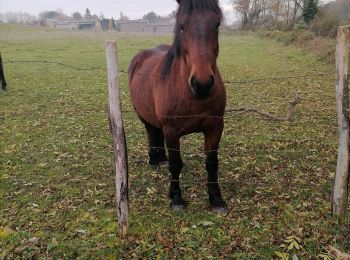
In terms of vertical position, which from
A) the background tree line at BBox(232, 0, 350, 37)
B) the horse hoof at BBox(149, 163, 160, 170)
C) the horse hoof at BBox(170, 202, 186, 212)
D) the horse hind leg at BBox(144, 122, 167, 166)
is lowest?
the horse hoof at BBox(149, 163, 160, 170)

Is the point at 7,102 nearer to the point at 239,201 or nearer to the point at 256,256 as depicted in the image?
the point at 239,201

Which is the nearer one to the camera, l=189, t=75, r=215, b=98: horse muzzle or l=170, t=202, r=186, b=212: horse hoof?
l=189, t=75, r=215, b=98: horse muzzle

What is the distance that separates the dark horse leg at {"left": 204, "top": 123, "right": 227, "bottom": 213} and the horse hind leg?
1.58 meters

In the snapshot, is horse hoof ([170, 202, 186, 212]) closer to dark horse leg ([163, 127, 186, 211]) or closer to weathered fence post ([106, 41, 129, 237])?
dark horse leg ([163, 127, 186, 211])

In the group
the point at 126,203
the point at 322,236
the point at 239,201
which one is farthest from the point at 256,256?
the point at 126,203

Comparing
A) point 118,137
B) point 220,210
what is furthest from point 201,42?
point 220,210

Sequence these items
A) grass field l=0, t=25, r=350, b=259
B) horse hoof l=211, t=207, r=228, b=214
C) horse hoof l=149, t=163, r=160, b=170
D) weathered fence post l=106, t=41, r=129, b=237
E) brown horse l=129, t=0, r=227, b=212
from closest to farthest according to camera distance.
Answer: brown horse l=129, t=0, r=227, b=212 < weathered fence post l=106, t=41, r=129, b=237 < grass field l=0, t=25, r=350, b=259 < horse hoof l=211, t=207, r=228, b=214 < horse hoof l=149, t=163, r=160, b=170

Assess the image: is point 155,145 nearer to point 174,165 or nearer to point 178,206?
point 174,165

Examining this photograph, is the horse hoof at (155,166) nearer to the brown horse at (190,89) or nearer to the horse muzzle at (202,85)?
the brown horse at (190,89)

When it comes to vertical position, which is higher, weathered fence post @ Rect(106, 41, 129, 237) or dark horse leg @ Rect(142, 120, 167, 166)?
weathered fence post @ Rect(106, 41, 129, 237)

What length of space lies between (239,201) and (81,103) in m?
7.36

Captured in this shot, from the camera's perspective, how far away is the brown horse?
10.5 ft

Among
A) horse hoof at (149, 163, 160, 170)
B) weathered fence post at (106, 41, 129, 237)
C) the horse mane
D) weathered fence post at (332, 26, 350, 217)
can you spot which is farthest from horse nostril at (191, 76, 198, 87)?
horse hoof at (149, 163, 160, 170)

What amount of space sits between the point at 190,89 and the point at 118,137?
3.08 ft
